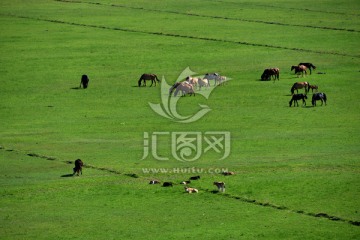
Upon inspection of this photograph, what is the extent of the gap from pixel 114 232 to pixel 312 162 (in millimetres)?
11724

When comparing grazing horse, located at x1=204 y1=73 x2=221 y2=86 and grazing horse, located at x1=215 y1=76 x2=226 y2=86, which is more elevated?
grazing horse, located at x1=204 y1=73 x2=221 y2=86

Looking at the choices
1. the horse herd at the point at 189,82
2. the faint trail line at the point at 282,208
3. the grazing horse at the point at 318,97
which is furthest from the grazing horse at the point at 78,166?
the grazing horse at the point at 318,97

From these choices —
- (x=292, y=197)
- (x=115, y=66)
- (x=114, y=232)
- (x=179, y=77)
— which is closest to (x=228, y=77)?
(x=179, y=77)

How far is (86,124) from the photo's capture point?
158 feet

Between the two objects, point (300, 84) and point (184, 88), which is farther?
point (184, 88)

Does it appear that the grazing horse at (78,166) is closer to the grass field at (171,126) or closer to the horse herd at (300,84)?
the grass field at (171,126)

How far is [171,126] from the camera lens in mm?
47219

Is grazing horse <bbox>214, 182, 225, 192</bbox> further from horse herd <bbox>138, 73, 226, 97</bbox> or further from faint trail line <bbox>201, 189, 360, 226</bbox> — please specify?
horse herd <bbox>138, 73, 226, 97</bbox>

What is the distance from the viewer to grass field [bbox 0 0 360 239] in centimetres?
3331

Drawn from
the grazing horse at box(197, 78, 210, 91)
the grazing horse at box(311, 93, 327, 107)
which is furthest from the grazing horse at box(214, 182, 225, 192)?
the grazing horse at box(197, 78, 210, 91)

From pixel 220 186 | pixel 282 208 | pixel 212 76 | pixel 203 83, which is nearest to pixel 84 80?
pixel 203 83

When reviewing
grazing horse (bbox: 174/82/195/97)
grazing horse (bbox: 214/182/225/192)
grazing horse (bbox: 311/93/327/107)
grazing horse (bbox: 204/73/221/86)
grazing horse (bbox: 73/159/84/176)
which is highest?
grazing horse (bbox: 204/73/221/86)


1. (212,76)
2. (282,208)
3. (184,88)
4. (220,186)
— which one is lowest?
(282,208)

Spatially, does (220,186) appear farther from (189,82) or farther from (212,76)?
(212,76)
